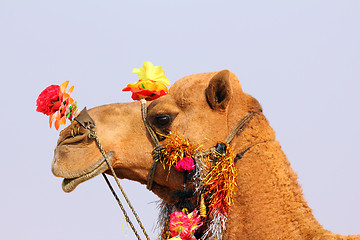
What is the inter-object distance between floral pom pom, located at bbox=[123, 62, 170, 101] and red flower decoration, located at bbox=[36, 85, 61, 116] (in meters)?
0.77

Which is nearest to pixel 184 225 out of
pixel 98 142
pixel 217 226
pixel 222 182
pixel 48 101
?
pixel 217 226

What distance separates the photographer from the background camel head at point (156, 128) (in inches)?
180

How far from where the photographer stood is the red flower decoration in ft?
15.4

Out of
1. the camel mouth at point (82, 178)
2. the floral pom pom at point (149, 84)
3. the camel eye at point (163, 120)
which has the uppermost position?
the floral pom pom at point (149, 84)

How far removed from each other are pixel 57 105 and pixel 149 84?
916mm

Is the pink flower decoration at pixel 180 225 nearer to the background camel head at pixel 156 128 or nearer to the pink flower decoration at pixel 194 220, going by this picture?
the pink flower decoration at pixel 194 220

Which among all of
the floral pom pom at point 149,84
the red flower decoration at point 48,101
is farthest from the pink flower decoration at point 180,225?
the red flower decoration at point 48,101

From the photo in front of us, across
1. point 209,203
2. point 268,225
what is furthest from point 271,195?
point 209,203

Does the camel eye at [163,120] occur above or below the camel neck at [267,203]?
above

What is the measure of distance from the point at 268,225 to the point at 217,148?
2.37ft

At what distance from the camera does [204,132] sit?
4.55 m

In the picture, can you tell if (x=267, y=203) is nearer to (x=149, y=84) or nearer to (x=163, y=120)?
(x=163, y=120)

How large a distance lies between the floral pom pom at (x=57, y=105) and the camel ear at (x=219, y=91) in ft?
3.74

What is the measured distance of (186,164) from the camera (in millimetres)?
4469
